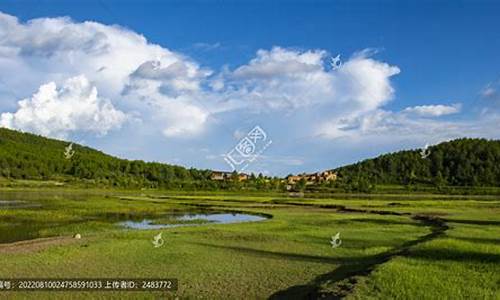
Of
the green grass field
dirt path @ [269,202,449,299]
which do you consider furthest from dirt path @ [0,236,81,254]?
dirt path @ [269,202,449,299]

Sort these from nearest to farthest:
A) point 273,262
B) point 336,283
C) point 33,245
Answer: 1. point 336,283
2. point 273,262
3. point 33,245

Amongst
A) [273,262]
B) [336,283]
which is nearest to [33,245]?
[273,262]

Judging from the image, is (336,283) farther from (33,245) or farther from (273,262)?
(33,245)

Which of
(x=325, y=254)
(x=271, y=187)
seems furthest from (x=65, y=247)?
(x=271, y=187)

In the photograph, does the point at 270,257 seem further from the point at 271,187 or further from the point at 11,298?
the point at 271,187

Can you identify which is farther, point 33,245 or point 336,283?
point 33,245

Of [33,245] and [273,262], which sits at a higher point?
[33,245]

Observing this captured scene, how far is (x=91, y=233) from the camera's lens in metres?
43.3

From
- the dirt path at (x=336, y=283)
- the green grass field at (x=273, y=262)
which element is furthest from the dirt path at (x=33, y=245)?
the dirt path at (x=336, y=283)

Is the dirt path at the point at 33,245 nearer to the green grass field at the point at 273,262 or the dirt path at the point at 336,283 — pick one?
the green grass field at the point at 273,262

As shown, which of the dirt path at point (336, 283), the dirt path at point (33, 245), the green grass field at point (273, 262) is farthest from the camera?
the dirt path at point (33, 245)

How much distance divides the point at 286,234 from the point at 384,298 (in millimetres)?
24349

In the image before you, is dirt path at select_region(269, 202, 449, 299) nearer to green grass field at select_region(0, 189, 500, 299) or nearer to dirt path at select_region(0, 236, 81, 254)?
green grass field at select_region(0, 189, 500, 299)

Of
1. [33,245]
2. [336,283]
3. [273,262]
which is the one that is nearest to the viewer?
[336,283]
